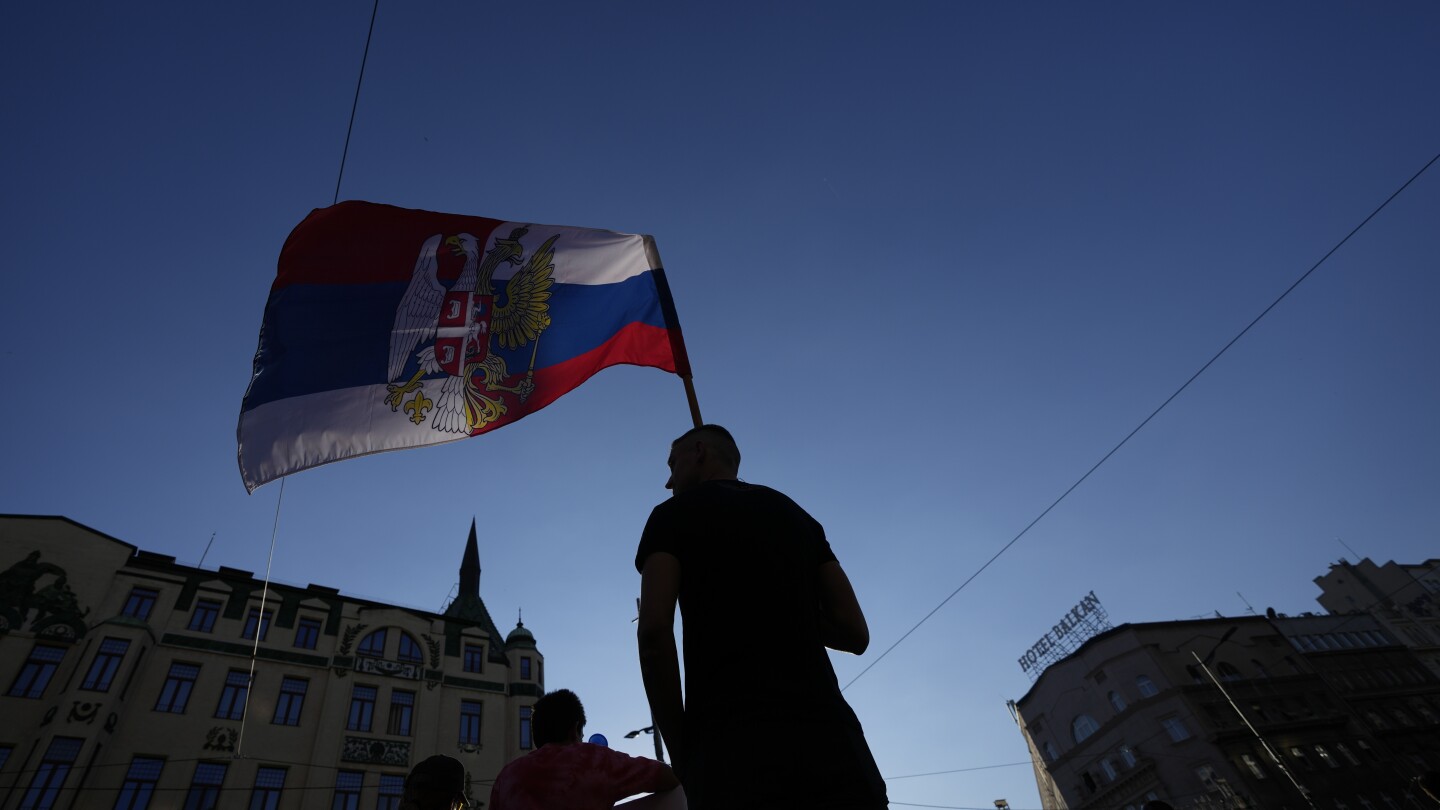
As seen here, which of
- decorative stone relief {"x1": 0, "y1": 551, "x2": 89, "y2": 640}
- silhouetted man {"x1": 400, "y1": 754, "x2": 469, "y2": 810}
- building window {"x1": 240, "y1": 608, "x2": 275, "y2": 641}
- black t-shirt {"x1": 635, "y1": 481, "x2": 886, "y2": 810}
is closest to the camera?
black t-shirt {"x1": 635, "y1": 481, "x2": 886, "y2": 810}

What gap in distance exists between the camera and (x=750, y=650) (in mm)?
2328

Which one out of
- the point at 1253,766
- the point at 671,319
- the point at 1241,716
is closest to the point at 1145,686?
the point at 1241,716

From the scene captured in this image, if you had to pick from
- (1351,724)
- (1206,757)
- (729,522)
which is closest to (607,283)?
(729,522)

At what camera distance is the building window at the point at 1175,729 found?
4706 centimetres

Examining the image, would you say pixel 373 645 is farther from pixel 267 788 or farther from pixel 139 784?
pixel 139 784

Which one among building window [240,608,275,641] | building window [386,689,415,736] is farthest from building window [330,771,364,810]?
building window [240,608,275,641]

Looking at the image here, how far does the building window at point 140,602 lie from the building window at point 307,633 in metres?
4.98

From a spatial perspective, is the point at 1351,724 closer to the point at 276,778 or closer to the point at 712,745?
the point at 276,778

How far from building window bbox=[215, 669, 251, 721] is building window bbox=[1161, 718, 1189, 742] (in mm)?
52320

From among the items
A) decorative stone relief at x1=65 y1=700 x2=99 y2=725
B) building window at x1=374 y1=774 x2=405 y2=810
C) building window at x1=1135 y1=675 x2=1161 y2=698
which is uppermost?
building window at x1=1135 y1=675 x2=1161 y2=698

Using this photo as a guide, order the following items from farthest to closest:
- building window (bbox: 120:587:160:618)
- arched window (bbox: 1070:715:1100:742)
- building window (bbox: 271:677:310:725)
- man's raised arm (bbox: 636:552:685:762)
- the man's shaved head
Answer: arched window (bbox: 1070:715:1100:742) → building window (bbox: 120:587:160:618) → building window (bbox: 271:677:310:725) → the man's shaved head → man's raised arm (bbox: 636:552:685:762)

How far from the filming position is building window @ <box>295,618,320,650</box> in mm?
29000

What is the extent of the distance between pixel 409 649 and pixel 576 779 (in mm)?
31437

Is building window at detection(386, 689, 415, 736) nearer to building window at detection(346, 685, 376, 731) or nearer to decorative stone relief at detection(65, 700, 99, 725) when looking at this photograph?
building window at detection(346, 685, 376, 731)
